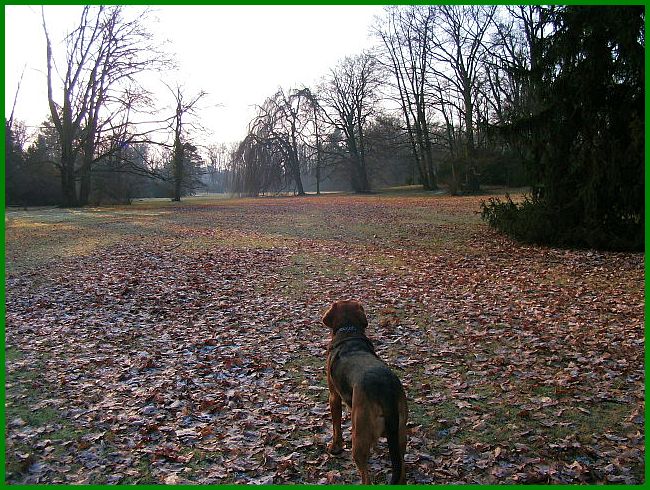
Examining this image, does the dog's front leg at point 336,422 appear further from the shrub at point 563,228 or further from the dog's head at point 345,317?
the shrub at point 563,228

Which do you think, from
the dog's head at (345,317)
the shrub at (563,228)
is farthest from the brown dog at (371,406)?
the shrub at (563,228)

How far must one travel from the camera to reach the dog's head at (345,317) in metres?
4.23

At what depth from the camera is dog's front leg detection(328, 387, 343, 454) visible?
12.8ft

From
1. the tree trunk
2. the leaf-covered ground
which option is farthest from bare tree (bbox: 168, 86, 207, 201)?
the leaf-covered ground

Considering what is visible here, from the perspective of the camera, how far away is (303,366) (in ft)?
19.9

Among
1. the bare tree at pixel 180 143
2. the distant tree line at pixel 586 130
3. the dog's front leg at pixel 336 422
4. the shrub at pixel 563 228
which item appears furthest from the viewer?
the bare tree at pixel 180 143

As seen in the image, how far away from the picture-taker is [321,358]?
6.30 meters

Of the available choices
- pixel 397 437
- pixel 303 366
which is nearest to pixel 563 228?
pixel 303 366

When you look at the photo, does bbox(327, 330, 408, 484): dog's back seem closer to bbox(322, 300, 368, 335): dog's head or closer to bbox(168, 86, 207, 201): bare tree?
bbox(322, 300, 368, 335): dog's head

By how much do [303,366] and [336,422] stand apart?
7.09ft

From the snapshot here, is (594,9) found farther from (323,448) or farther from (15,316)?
(15,316)

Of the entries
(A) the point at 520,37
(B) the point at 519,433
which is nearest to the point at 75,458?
(B) the point at 519,433

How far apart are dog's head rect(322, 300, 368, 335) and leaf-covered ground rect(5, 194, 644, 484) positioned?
37.9 inches

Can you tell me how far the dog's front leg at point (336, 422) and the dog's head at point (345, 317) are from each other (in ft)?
1.85
